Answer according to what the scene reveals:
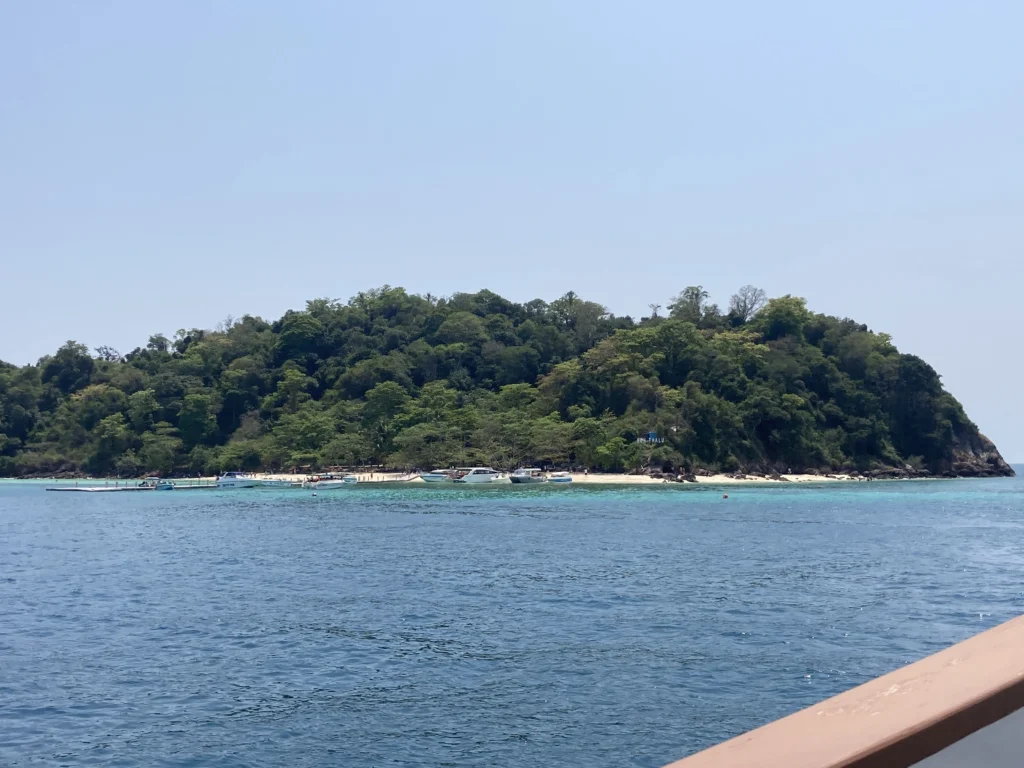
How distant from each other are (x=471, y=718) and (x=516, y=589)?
10.3 m

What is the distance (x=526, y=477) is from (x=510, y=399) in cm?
2137

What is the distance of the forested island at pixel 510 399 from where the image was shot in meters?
86.9

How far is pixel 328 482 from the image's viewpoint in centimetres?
7906

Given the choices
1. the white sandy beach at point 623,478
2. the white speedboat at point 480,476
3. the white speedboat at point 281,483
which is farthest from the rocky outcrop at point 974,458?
the white speedboat at point 281,483

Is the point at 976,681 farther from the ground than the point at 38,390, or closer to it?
closer to it

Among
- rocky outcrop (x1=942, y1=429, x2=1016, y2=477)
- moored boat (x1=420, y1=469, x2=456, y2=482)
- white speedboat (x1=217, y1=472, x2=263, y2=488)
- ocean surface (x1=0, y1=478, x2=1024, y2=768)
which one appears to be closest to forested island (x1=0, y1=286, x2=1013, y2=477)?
rocky outcrop (x1=942, y1=429, x2=1016, y2=477)

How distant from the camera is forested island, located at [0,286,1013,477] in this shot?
285 ft

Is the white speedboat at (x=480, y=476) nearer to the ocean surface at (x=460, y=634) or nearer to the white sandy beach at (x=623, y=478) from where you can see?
the white sandy beach at (x=623, y=478)

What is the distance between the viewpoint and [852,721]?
82.7 inches

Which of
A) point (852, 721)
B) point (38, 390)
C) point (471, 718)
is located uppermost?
point (38, 390)

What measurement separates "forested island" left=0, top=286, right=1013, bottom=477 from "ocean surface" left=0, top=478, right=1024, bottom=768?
47.5m

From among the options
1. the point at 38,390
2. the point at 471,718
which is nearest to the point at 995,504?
the point at 471,718

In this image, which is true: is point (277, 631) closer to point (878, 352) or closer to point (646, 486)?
point (646, 486)

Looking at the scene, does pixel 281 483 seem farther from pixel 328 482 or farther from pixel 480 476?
pixel 480 476
